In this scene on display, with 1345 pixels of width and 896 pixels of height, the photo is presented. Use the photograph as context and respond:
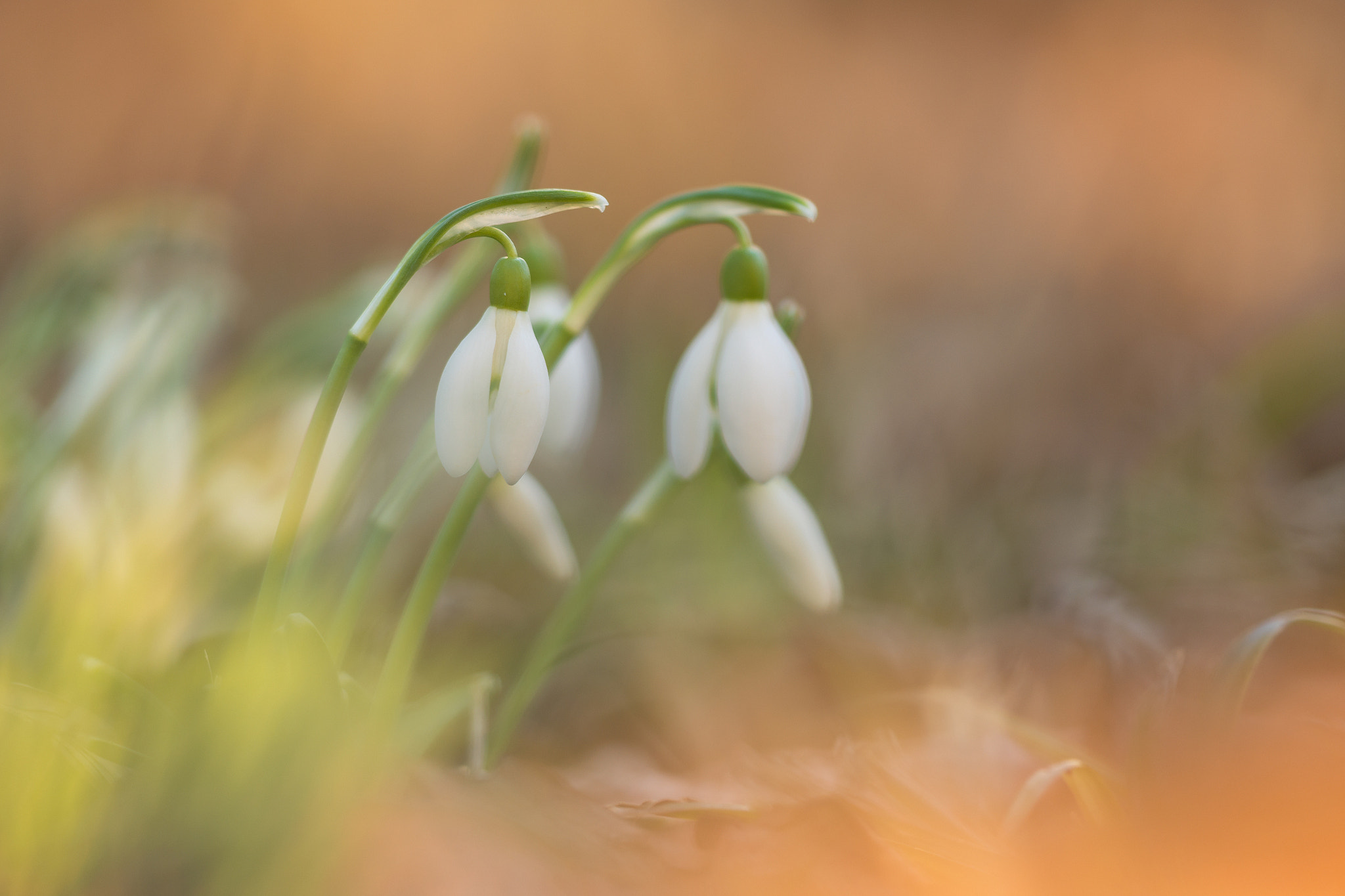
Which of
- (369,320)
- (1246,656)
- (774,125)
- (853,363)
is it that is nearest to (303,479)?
(369,320)

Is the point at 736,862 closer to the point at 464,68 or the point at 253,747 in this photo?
the point at 253,747

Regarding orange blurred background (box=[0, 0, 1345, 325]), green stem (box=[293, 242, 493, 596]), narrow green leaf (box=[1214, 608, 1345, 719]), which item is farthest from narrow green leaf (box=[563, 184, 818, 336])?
orange blurred background (box=[0, 0, 1345, 325])

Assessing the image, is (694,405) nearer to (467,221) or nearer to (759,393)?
(759,393)

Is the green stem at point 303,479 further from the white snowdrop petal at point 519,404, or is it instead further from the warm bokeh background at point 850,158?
the warm bokeh background at point 850,158

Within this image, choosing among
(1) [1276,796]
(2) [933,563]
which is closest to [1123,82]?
(2) [933,563]

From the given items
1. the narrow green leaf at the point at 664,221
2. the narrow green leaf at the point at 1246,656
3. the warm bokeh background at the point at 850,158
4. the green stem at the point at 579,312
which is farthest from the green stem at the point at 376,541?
the warm bokeh background at the point at 850,158
